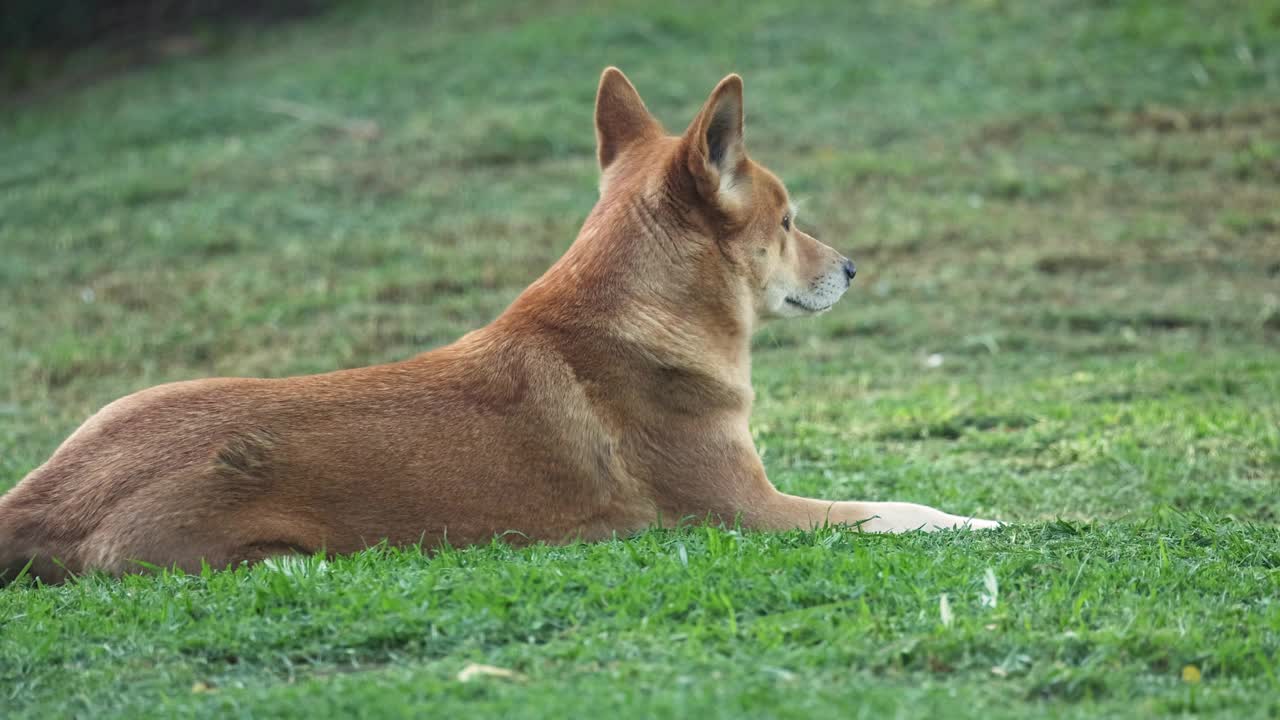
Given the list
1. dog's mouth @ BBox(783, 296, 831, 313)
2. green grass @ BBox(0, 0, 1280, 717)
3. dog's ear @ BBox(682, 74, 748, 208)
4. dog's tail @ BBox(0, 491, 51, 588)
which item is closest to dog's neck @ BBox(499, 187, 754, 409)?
dog's ear @ BBox(682, 74, 748, 208)

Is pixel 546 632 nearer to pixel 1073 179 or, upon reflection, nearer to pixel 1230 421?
pixel 1230 421

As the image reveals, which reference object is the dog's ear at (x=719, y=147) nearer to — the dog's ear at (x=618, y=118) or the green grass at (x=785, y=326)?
the dog's ear at (x=618, y=118)

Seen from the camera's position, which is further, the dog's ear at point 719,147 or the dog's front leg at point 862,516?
the dog's ear at point 719,147

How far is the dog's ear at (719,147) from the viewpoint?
5.63 metres

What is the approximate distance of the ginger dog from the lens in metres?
4.94

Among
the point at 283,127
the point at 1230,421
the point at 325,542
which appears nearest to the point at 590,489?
the point at 325,542

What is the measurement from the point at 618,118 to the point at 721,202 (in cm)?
84

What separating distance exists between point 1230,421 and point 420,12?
542 inches

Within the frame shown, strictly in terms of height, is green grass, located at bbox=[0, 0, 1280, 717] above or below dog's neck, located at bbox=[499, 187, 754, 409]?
below

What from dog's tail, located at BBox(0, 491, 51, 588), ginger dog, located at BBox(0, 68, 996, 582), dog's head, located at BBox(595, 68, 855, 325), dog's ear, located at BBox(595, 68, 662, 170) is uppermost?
dog's ear, located at BBox(595, 68, 662, 170)

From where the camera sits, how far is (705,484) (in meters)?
5.50

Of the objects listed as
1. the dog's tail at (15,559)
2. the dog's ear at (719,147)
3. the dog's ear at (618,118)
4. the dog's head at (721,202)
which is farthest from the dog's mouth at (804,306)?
the dog's tail at (15,559)

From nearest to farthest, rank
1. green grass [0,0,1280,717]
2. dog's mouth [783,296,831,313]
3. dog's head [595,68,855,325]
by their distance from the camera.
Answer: green grass [0,0,1280,717]
dog's head [595,68,855,325]
dog's mouth [783,296,831,313]

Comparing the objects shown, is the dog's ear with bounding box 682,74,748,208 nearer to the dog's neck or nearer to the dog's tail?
the dog's neck
